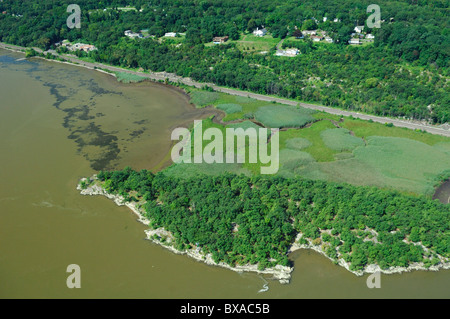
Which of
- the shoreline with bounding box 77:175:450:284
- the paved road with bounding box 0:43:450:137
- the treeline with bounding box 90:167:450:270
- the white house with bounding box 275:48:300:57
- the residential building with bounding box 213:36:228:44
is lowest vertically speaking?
the shoreline with bounding box 77:175:450:284

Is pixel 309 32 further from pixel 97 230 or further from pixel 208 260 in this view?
pixel 97 230

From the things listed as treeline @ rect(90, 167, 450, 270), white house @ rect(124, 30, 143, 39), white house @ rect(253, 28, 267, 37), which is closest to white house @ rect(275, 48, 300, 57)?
white house @ rect(253, 28, 267, 37)

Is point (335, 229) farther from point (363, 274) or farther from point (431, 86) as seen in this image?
point (431, 86)

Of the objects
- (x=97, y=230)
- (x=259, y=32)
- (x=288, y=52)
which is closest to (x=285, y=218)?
(x=97, y=230)

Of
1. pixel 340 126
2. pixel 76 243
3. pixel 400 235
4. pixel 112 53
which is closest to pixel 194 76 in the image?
pixel 112 53

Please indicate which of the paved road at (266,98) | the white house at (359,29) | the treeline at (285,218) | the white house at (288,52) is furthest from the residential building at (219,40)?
the treeline at (285,218)

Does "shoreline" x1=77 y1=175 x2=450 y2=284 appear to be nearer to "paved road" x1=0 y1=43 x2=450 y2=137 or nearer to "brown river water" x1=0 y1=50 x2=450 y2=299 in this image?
"brown river water" x1=0 y1=50 x2=450 y2=299
